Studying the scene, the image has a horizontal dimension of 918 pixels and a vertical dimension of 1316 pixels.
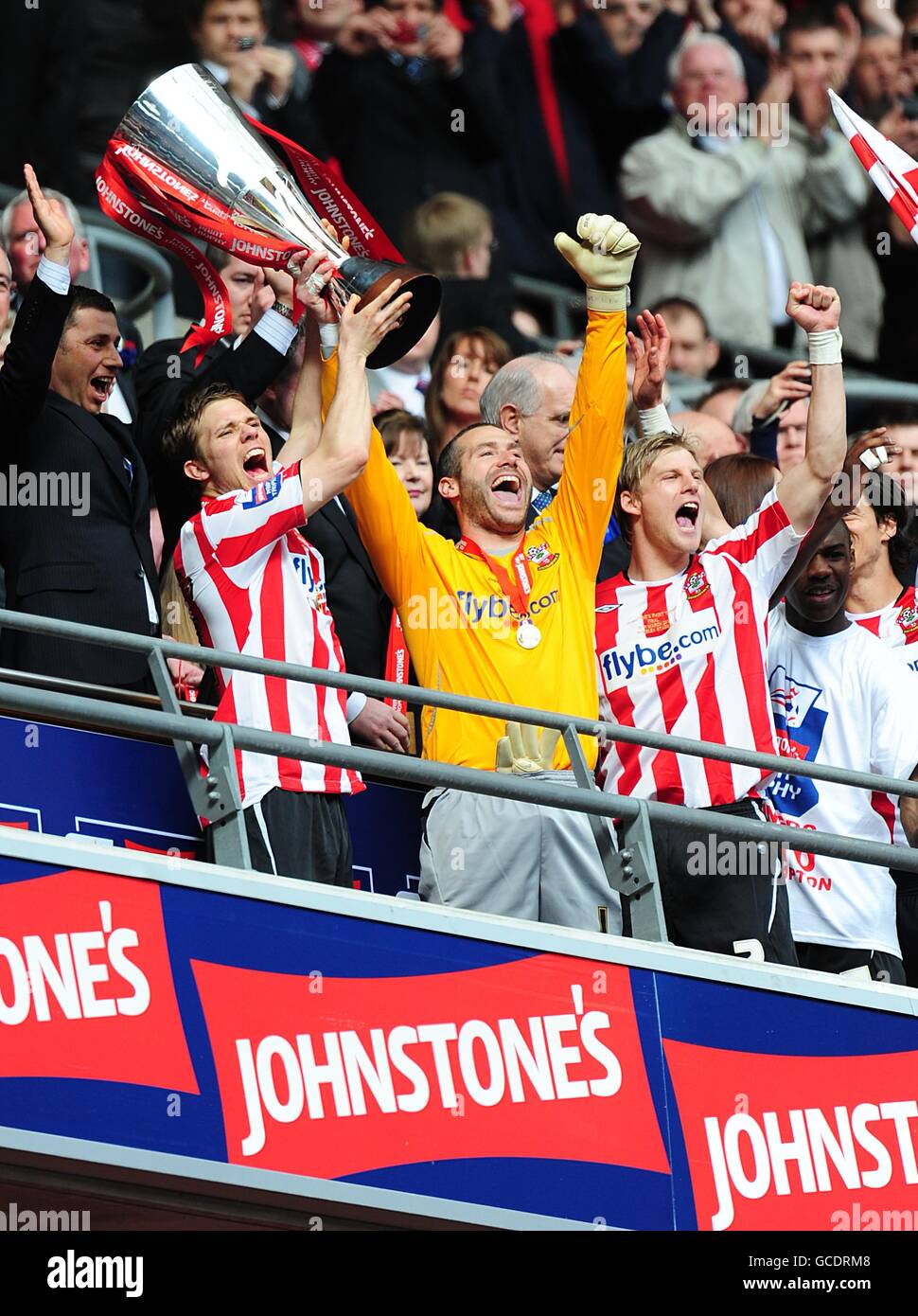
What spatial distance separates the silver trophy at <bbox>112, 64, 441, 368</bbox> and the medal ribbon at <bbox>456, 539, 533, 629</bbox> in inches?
23.2

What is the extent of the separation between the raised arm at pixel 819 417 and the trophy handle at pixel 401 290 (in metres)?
1.03

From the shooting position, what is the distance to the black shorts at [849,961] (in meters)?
6.45

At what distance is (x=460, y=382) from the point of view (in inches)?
311

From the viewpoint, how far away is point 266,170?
6.41m

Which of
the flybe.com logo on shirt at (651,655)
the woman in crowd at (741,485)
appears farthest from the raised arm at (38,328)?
the woman in crowd at (741,485)

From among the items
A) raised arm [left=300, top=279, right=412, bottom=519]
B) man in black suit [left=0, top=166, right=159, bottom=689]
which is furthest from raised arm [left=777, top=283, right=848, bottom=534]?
man in black suit [left=0, top=166, right=159, bottom=689]

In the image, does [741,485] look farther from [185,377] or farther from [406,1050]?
[406,1050]

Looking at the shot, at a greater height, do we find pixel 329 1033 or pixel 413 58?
pixel 413 58

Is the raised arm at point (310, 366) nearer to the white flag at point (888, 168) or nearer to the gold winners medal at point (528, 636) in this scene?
the gold winners medal at point (528, 636)

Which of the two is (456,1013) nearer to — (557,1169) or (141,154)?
(557,1169)
